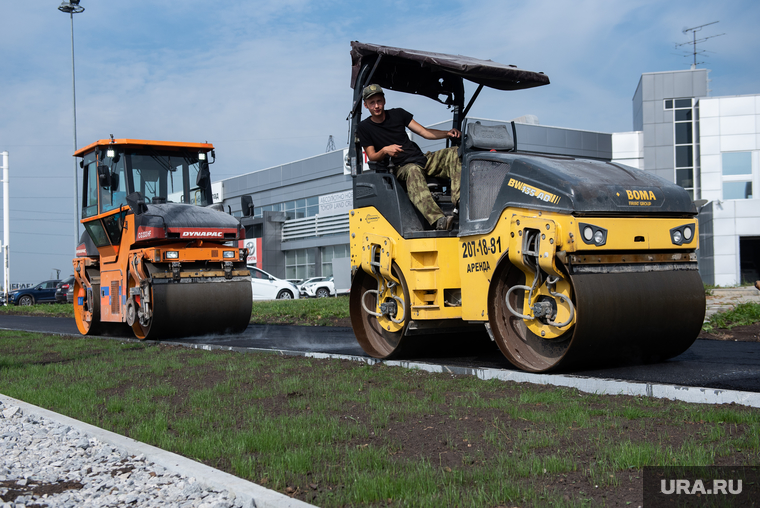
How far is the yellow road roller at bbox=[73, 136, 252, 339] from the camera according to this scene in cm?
1176

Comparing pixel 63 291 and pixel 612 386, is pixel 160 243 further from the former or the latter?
pixel 63 291

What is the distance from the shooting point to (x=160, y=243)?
11961 millimetres

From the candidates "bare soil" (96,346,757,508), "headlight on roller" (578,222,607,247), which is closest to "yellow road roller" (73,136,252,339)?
"bare soil" (96,346,757,508)

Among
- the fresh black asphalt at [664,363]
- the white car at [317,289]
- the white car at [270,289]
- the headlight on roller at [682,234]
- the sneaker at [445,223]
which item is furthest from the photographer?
the white car at [317,289]

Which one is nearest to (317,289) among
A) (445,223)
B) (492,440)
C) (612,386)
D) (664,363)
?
(445,223)

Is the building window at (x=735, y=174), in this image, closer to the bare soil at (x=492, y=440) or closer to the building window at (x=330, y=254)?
the building window at (x=330, y=254)

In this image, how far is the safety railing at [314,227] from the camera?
49.0 m

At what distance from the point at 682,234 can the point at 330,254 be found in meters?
44.7

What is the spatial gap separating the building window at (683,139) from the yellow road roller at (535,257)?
33879 millimetres

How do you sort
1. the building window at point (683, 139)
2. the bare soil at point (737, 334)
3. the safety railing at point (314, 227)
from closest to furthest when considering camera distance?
the bare soil at point (737, 334) < the building window at point (683, 139) < the safety railing at point (314, 227)

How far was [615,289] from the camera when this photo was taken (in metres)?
5.63

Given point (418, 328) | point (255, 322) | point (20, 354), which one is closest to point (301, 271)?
point (255, 322)

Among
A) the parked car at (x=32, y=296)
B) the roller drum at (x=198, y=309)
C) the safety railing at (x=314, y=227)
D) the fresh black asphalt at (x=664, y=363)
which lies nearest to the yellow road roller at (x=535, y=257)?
the fresh black asphalt at (x=664, y=363)

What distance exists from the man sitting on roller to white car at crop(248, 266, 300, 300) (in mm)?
22063
